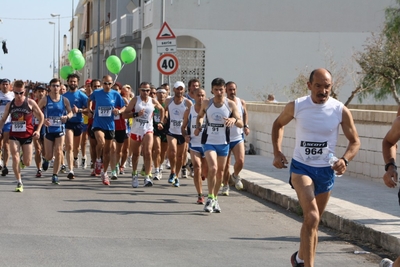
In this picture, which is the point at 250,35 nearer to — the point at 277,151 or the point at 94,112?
the point at 94,112

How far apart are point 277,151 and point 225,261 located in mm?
1326

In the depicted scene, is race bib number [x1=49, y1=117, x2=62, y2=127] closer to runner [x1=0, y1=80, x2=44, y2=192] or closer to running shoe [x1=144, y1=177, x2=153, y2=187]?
runner [x1=0, y1=80, x2=44, y2=192]

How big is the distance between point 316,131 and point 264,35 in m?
27.0

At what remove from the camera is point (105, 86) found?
653 inches

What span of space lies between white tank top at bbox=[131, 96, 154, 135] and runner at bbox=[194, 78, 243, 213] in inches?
127

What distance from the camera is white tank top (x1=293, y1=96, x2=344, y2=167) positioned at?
24.8ft

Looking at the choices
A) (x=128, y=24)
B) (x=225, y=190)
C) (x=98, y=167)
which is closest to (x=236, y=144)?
(x=225, y=190)

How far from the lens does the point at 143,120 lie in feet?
51.4

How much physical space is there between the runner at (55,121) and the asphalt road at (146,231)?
100 centimetres

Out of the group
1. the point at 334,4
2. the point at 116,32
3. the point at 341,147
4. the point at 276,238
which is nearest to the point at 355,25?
the point at 334,4

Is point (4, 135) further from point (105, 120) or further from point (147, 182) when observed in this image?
point (147, 182)

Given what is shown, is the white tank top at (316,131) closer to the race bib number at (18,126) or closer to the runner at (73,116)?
the race bib number at (18,126)

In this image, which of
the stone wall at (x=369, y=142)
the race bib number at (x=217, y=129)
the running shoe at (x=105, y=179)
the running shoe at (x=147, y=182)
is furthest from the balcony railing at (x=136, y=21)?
the race bib number at (x=217, y=129)

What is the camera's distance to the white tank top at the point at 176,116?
16047 millimetres
